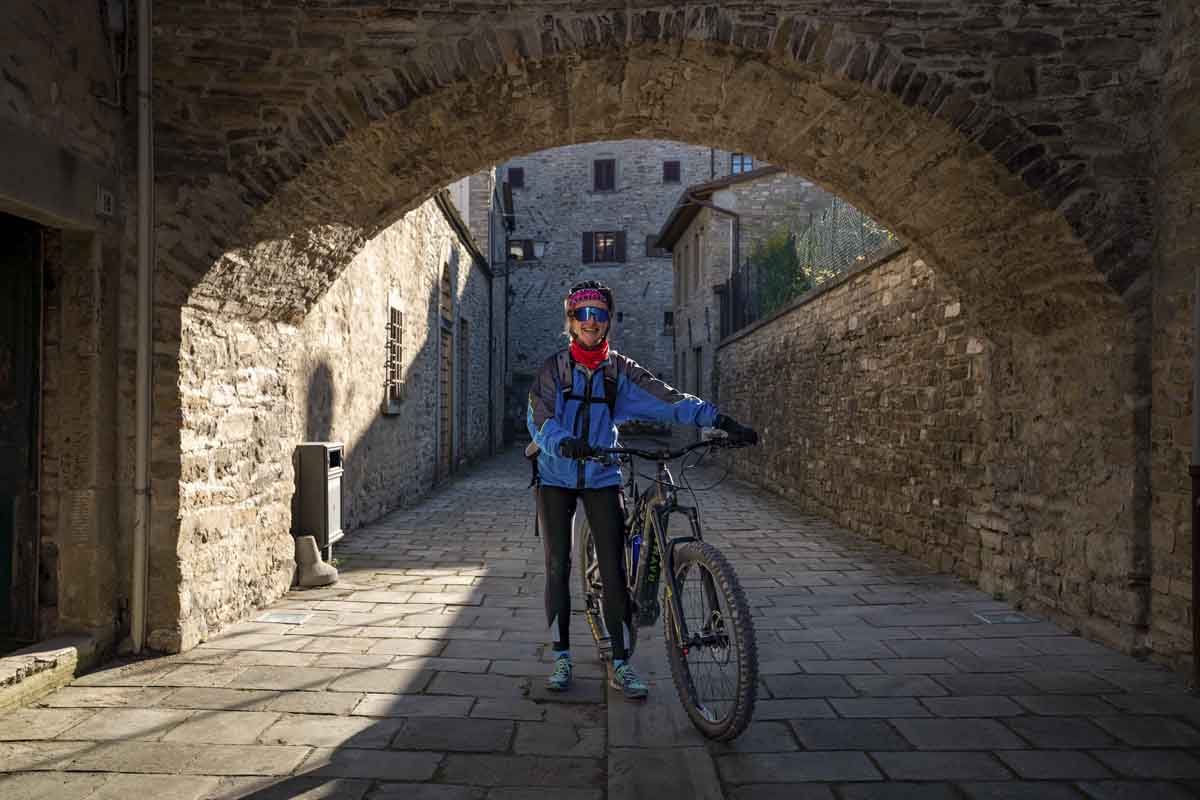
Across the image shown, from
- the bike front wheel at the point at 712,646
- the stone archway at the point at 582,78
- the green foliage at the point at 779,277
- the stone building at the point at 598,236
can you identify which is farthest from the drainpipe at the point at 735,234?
the bike front wheel at the point at 712,646

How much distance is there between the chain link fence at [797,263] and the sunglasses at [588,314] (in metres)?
6.94

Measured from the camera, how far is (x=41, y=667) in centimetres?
361

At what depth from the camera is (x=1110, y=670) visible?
4.04 m

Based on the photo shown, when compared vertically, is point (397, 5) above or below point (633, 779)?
above

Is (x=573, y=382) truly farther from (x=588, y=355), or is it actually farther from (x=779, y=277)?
(x=779, y=277)

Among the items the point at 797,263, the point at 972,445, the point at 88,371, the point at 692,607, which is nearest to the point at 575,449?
the point at 692,607

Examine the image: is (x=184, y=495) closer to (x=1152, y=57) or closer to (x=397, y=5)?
(x=397, y=5)

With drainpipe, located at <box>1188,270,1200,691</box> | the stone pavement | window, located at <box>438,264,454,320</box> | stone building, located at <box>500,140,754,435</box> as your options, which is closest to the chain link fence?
window, located at <box>438,264,454,320</box>

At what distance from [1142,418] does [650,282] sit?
95.2ft

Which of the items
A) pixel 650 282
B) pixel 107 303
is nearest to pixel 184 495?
pixel 107 303

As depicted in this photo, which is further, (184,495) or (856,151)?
(856,151)

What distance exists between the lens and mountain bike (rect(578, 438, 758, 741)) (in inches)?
113

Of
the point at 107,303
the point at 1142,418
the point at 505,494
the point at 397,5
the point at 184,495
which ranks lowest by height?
the point at 505,494

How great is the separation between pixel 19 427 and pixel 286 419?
5.71ft
